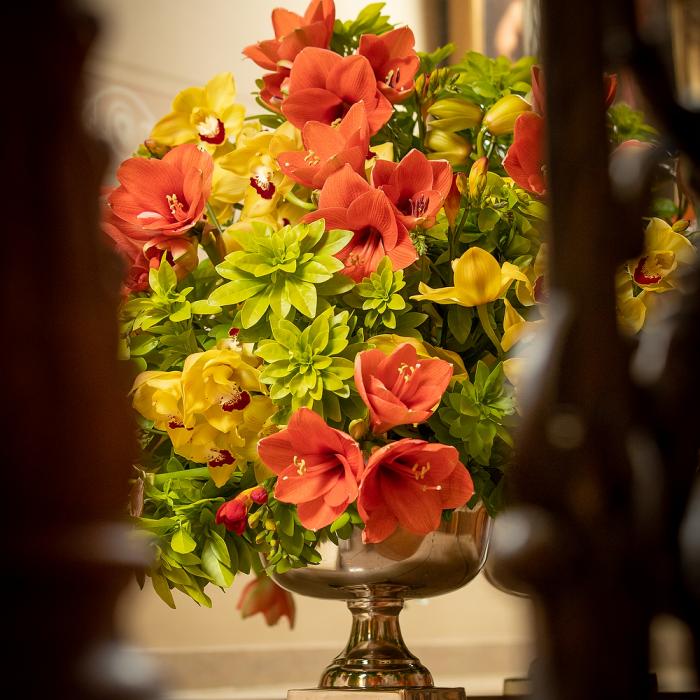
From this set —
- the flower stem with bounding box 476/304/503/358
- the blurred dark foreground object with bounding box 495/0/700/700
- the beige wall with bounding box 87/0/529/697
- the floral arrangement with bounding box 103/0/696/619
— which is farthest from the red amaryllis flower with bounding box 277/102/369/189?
the beige wall with bounding box 87/0/529/697

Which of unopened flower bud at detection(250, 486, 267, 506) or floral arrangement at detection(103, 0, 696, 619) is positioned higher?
floral arrangement at detection(103, 0, 696, 619)

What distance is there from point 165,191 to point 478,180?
18 cm

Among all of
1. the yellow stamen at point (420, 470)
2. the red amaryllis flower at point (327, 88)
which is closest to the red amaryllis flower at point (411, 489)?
the yellow stamen at point (420, 470)

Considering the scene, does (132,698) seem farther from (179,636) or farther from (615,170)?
(179,636)

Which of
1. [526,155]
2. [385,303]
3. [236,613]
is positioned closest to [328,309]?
[385,303]

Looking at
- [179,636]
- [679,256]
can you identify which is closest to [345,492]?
[679,256]

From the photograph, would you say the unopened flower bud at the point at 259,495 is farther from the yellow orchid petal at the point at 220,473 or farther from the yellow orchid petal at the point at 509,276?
the yellow orchid petal at the point at 509,276

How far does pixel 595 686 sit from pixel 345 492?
29 centimetres

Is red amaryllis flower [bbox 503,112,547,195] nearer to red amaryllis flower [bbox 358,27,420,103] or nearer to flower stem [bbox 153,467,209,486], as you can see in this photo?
red amaryllis flower [bbox 358,27,420,103]

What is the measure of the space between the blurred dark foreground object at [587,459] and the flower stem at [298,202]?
0.40 meters

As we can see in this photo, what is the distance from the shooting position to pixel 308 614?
1.56 meters

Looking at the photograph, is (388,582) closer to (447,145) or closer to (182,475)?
(182,475)

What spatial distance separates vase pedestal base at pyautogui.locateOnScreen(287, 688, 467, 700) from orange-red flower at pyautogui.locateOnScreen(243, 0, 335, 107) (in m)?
0.35

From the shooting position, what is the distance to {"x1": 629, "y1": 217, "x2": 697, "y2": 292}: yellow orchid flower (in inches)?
21.3
